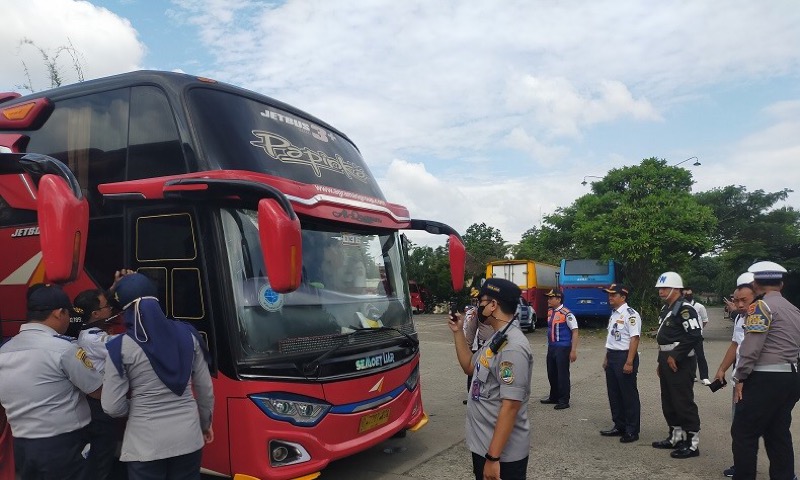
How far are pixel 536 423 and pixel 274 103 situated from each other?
5.02m

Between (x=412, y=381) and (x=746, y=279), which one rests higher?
(x=746, y=279)

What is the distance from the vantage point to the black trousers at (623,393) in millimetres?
6594

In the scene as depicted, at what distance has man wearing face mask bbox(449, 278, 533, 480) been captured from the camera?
318 cm

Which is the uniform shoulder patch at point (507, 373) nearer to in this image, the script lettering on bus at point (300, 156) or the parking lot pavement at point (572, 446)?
the parking lot pavement at point (572, 446)

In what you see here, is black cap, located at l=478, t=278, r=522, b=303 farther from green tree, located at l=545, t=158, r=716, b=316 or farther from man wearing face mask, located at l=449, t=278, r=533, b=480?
green tree, located at l=545, t=158, r=716, b=316

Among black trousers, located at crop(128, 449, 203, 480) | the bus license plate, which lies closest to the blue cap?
black trousers, located at crop(128, 449, 203, 480)

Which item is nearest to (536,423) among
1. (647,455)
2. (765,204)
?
(647,455)

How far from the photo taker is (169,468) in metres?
3.37

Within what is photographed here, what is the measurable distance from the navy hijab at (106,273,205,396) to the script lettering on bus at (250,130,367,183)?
207 centimetres

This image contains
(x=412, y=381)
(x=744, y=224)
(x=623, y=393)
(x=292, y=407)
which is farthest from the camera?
(x=744, y=224)

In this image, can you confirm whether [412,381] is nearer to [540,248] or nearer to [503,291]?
[503,291]

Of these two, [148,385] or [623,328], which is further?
[623,328]

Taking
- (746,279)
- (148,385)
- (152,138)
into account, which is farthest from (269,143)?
(746,279)

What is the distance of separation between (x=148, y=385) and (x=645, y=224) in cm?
1773
